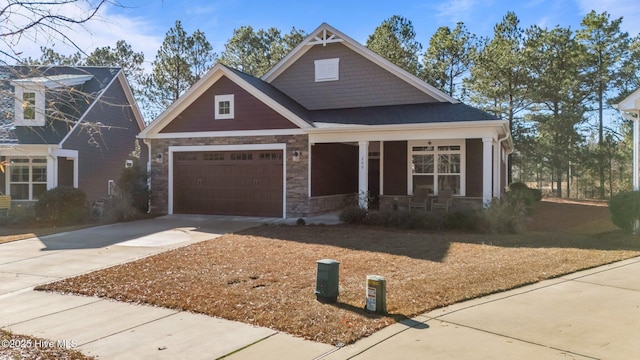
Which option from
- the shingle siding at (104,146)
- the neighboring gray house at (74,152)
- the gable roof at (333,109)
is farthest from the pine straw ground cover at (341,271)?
the shingle siding at (104,146)

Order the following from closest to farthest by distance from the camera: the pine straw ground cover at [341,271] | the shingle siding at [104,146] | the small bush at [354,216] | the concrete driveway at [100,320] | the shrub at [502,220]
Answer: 1. the concrete driveway at [100,320]
2. the pine straw ground cover at [341,271]
3. the shrub at [502,220]
4. the small bush at [354,216]
5. the shingle siding at [104,146]

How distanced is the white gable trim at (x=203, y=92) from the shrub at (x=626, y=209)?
8.88m

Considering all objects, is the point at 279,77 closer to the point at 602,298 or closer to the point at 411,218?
the point at 411,218

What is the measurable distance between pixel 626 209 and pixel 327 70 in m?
11.3

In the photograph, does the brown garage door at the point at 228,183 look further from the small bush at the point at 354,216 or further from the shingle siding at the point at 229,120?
the small bush at the point at 354,216

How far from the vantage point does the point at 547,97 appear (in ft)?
91.4

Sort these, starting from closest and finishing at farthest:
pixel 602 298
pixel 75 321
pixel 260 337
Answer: pixel 260 337 → pixel 75 321 → pixel 602 298

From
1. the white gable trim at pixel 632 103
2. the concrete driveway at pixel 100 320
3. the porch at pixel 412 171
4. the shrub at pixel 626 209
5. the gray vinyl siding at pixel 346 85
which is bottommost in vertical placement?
the concrete driveway at pixel 100 320

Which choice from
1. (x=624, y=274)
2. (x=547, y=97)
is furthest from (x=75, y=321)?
(x=547, y=97)

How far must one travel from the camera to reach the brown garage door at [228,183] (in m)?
15.3

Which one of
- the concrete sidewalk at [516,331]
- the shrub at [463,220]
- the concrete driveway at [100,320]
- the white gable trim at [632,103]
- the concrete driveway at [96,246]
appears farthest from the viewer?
the shrub at [463,220]

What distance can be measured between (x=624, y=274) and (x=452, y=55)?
26.4 m

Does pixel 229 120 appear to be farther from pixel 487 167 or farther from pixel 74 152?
pixel 487 167

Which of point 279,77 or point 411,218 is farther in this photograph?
point 279,77
